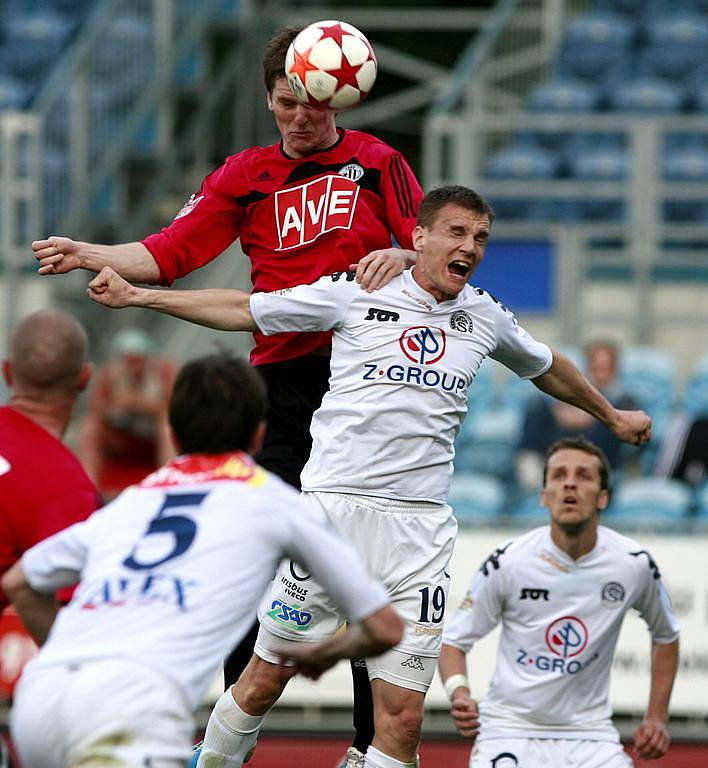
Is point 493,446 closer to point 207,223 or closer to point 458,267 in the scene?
point 207,223

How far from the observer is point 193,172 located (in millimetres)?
15891

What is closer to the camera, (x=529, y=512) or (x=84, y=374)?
(x=84, y=374)

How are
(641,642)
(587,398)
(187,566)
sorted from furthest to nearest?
(641,642) → (587,398) → (187,566)

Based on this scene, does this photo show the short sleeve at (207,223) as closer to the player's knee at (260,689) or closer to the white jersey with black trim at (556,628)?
the player's knee at (260,689)

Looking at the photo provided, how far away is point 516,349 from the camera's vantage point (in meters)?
6.37

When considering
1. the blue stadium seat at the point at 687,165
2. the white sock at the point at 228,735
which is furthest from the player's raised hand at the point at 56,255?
the blue stadium seat at the point at 687,165

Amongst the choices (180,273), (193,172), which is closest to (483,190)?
(193,172)

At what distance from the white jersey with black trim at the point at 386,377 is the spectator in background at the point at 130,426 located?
548cm

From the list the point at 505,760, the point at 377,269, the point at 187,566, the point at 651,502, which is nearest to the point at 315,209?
the point at 377,269

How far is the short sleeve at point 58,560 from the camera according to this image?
451cm

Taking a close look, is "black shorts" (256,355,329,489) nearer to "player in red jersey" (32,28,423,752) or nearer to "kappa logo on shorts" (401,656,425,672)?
"player in red jersey" (32,28,423,752)

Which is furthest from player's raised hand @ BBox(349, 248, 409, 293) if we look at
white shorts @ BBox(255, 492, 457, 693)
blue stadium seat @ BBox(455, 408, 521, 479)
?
blue stadium seat @ BBox(455, 408, 521, 479)

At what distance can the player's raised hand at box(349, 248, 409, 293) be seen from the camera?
603 centimetres

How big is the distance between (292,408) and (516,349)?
0.93 meters
